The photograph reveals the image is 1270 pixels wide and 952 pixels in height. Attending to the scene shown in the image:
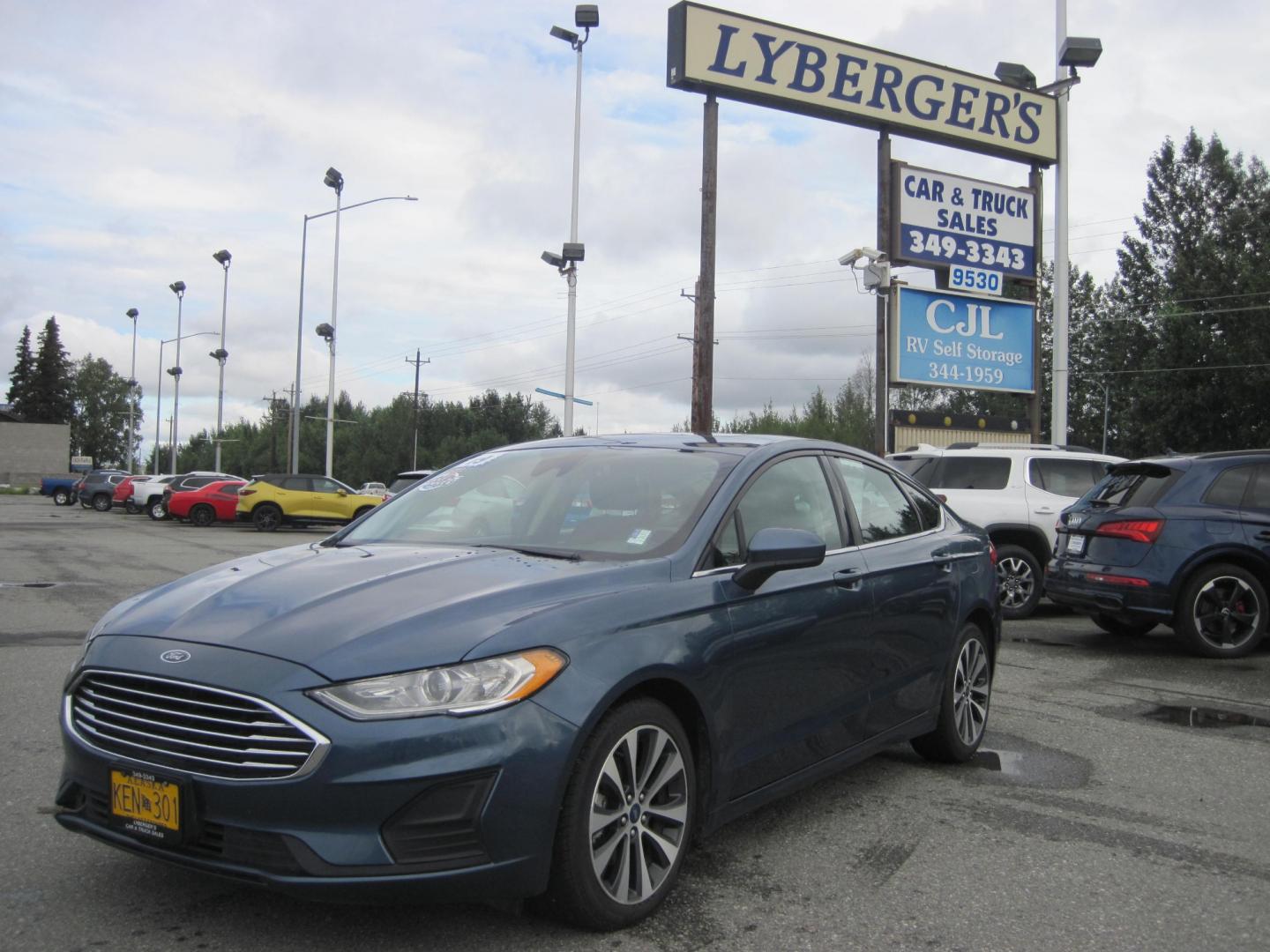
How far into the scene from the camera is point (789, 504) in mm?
4605

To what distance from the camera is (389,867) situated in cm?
289

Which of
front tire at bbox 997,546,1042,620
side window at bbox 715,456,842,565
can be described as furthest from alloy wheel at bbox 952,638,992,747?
front tire at bbox 997,546,1042,620

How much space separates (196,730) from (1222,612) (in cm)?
825

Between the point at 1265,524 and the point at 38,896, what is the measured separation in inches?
342

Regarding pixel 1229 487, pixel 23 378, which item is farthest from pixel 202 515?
pixel 23 378

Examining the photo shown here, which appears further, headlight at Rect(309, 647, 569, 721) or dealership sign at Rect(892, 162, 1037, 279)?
dealership sign at Rect(892, 162, 1037, 279)

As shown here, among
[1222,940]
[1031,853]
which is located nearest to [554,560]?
[1031,853]

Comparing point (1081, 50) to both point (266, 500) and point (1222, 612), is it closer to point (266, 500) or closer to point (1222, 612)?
point (1222, 612)

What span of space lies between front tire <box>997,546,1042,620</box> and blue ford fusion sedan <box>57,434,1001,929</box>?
6.97 metres

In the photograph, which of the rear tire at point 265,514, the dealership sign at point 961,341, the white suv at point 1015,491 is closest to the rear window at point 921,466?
the white suv at point 1015,491

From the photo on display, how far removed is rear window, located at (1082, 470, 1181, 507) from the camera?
905cm

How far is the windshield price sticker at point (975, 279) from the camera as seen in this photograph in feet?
64.8

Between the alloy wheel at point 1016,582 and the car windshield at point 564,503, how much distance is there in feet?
25.0

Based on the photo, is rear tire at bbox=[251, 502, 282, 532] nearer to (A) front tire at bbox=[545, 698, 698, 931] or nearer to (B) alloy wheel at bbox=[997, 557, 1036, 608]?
(B) alloy wheel at bbox=[997, 557, 1036, 608]
